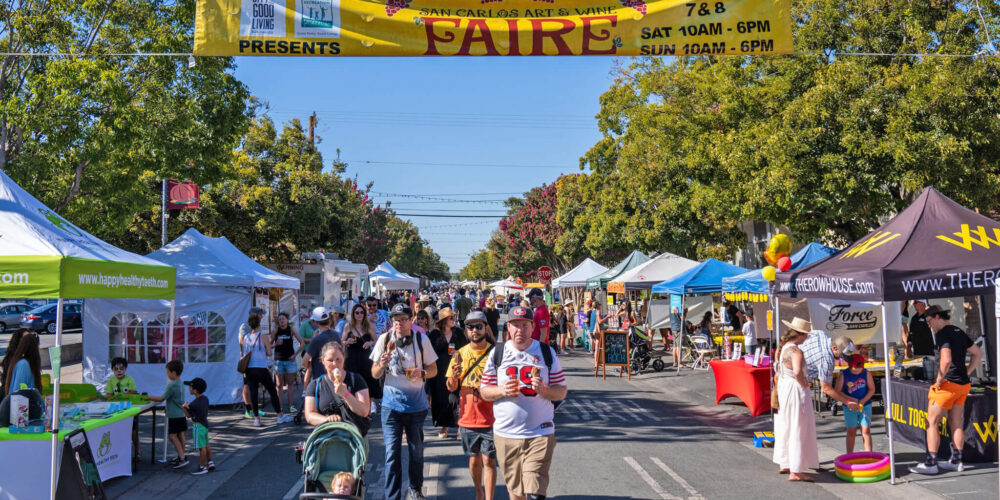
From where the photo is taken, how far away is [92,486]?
6.70 metres

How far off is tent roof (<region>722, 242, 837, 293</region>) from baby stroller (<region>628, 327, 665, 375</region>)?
130 inches

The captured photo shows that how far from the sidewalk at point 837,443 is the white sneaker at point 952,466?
0.32ft

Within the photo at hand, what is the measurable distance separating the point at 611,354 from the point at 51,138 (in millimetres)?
12087

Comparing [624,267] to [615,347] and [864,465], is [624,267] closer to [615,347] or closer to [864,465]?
[615,347]

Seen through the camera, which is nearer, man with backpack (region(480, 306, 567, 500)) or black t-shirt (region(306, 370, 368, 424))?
man with backpack (region(480, 306, 567, 500))

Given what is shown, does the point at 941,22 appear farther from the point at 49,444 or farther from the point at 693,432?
the point at 49,444

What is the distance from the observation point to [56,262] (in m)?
6.47

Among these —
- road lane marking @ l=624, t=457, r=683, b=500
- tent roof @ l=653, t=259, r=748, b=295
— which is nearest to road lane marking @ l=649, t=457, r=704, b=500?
road lane marking @ l=624, t=457, r=683, b=500

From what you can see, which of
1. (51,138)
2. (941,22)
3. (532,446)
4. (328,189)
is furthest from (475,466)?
(328,189)

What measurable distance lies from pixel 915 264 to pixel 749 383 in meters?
4.69

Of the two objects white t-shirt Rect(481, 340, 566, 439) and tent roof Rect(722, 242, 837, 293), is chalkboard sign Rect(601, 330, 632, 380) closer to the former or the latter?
tent roof Rect(722, 242, 837, 293)

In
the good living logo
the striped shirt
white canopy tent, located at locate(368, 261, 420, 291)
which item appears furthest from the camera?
white canopy tent, located at locate(368, 261, 420, 291)

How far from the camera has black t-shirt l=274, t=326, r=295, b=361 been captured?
11844mm

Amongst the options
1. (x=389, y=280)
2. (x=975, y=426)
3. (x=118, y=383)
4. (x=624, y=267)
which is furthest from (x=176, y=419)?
(x=389, y=280)
